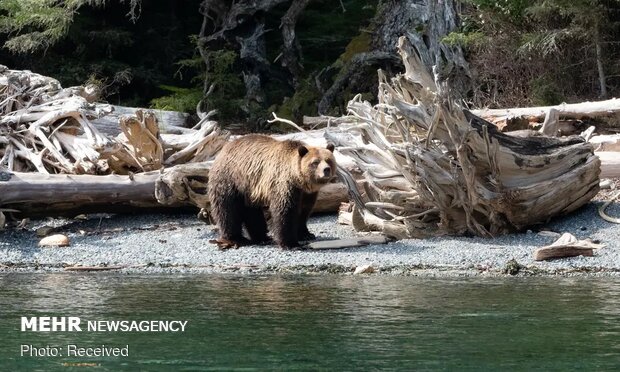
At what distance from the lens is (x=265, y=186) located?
11586 millimetres

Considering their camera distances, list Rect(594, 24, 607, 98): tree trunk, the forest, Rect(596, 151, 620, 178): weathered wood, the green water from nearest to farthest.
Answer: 1. the green water
2. Rect(596, 151, 620, 178): weathered wood
3. Rect(594, 24, 607, 98): tree trunk
4. the forest

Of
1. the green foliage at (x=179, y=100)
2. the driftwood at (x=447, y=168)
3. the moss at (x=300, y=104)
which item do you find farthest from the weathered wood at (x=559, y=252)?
the green foliage at (x=179, y=100)

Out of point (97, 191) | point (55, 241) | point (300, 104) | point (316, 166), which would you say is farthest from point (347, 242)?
point (300, 104)

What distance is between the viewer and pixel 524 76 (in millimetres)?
18797

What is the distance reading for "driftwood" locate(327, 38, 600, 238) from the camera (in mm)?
11336

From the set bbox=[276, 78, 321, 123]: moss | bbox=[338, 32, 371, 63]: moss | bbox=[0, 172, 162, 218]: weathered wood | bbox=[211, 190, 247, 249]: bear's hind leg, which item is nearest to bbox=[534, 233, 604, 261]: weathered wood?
bbox=[211, 190, 247, 249]: bear's hind leg

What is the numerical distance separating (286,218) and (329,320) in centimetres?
331

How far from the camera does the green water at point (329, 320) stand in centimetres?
700

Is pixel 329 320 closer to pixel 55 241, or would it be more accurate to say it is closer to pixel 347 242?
pixel 347 242

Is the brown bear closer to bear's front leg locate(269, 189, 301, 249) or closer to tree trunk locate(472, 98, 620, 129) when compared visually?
bear's front leg locate(269, 189, 301, 249)

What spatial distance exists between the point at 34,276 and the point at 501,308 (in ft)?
16.0

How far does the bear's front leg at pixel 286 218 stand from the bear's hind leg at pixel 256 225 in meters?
0.53

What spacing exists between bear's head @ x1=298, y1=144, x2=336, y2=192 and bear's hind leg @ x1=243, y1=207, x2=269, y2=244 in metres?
0.87

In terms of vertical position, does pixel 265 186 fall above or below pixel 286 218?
above
